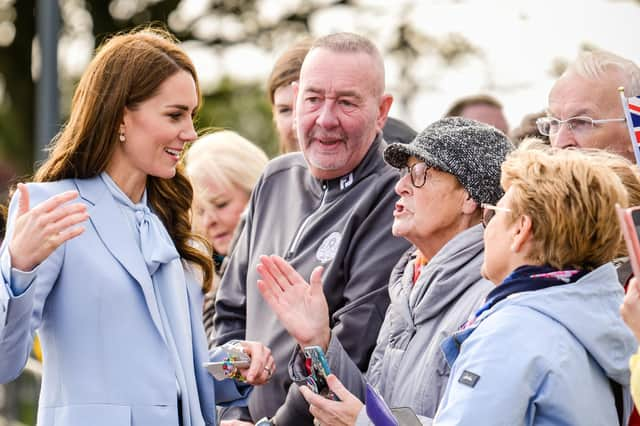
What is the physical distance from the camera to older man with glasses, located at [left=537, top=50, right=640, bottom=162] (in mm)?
4625

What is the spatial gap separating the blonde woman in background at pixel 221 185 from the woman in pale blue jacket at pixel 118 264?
5.93 ft

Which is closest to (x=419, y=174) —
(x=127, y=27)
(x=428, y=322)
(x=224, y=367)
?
(x=428, y=322)

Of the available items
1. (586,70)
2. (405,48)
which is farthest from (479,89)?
(586,70)

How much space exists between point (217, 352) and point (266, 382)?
0.29 metres

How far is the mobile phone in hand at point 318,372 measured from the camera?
4.15 m

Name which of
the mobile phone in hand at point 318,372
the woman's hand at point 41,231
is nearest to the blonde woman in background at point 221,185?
the mobile phone in hand at point 318,372

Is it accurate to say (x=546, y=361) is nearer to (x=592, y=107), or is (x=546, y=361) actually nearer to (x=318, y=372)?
(x=318, y=372)

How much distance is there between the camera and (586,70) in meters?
4.75

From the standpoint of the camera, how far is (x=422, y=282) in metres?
4.10

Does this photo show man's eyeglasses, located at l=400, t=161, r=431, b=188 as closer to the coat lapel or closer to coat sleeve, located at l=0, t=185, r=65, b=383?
the coat lapel

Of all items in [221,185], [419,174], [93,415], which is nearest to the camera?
[93,415]

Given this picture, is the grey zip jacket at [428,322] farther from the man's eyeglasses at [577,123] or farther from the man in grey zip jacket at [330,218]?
the man's eyeglasses at [577,123]

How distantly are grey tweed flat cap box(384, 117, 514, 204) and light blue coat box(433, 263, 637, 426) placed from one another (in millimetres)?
878

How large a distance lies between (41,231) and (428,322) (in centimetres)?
130
